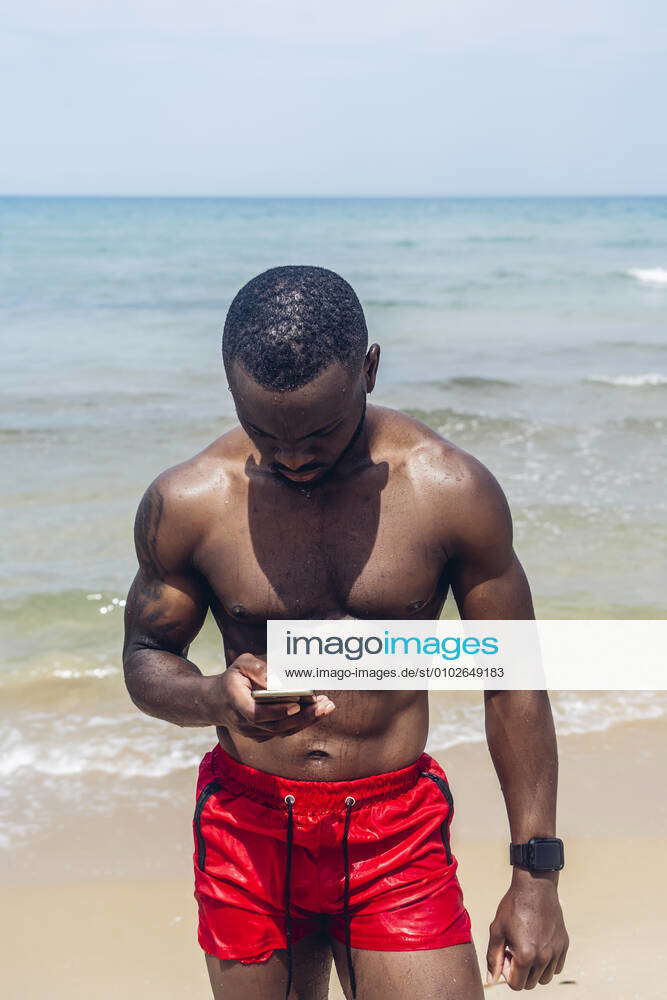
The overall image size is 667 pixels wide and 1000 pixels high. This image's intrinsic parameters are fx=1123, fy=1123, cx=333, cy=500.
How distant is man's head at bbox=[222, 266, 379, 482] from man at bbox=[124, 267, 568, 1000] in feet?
0.05

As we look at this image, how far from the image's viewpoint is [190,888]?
13.5 feet

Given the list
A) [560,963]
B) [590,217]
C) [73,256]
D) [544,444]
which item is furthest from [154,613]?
[590,217]

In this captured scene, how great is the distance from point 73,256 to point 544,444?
97.6ft

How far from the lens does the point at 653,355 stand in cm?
1802

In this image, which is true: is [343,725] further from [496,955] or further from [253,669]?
[496,955]

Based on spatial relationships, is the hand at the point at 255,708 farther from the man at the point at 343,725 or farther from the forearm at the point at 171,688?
the man at the point at 343,725

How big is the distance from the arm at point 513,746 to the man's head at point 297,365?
36cm

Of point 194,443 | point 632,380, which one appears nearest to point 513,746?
point 194,443

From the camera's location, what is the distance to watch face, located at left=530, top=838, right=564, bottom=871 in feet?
8.01

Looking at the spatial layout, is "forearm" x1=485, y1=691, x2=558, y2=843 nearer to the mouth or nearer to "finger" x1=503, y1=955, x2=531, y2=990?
"finger" x1=503, y1=955, x2=531, y2=990

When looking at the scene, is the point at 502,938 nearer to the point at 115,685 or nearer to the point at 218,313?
the point at 115,685

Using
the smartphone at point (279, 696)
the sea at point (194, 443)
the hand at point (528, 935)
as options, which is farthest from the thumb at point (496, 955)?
the sea at point (194, 443)

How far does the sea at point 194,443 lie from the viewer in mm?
5402

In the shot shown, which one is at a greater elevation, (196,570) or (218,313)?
(196,570)
